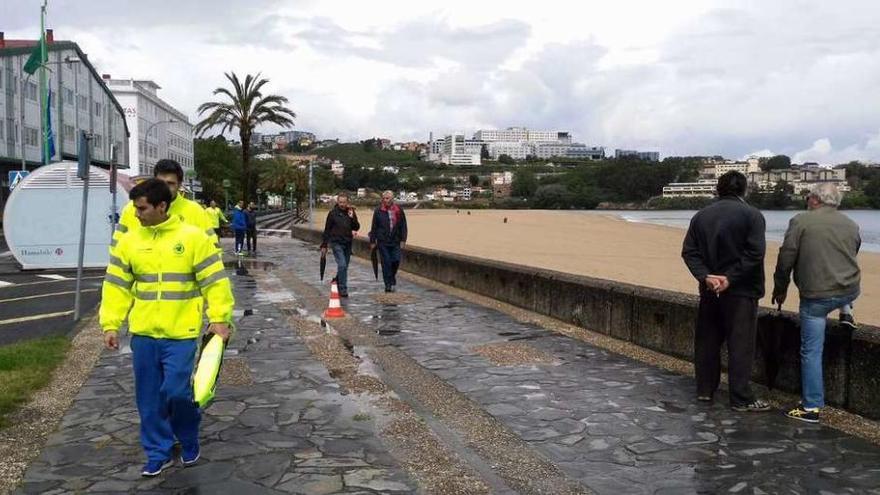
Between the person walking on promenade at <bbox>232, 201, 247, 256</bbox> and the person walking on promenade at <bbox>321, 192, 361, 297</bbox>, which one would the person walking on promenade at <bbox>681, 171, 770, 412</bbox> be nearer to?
the person walking on promenade at <bbox>321, 192, 361, 297</bbox>

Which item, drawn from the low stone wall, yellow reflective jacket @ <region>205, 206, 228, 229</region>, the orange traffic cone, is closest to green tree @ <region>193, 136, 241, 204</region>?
Result: yellow reflective jacket @ <region>205, 206, 228, 229</region>

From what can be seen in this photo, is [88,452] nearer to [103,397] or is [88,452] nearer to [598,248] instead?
[103,397]

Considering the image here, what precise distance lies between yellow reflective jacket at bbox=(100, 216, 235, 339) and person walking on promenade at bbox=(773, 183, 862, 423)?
4033 mm

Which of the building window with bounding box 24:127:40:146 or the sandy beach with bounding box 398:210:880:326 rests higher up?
the building window with bounding box 24:127:40:146

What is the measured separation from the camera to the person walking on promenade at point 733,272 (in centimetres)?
583

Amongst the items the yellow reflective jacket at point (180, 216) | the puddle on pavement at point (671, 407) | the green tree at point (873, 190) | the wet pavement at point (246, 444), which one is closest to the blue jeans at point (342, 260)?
the wet pavement at point (246, 444)

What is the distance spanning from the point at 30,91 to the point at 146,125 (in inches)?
1867

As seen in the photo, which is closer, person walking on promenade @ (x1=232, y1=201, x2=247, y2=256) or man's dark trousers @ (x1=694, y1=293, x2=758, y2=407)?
man's dark trousers @ (x1=694, y1=293, x2=758, y2=407)

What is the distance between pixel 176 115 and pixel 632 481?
4882 inches

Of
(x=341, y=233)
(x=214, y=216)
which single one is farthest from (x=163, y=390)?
(x=341, y=233)

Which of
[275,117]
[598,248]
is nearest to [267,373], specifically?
[598,248]

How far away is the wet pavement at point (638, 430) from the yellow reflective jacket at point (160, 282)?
7.70 feet

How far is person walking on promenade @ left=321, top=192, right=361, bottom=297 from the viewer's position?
43.2 ft

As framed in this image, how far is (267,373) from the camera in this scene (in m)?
7.20
